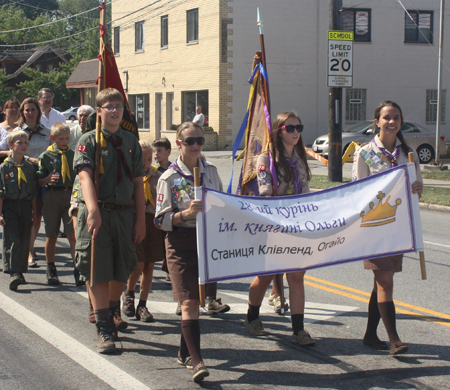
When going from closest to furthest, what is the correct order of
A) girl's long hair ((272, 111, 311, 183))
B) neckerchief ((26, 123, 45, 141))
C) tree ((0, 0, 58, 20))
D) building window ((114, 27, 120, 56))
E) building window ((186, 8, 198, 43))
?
girl's long hair ((272, 111, 311, 183)), neckerchief ((26, 123, 45, 141)), building window ((186, 8, 198, 43)), building window ((114, 27, 120, 56)), tree ((0, 0, 58, 20))

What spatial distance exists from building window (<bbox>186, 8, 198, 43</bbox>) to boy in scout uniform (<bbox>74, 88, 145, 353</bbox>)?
25.9 m

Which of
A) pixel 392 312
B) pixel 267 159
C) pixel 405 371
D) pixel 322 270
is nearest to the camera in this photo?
pixel 405 371

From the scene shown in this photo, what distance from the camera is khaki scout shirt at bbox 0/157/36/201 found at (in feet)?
22.6

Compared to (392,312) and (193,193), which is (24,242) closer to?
(193,193)

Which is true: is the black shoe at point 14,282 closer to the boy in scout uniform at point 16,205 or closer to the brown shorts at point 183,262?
the boy in scout uniform at point 16,205

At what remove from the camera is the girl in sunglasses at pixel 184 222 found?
169 inches

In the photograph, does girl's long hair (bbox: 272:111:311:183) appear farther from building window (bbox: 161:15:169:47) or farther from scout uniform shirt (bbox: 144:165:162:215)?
building window (bbox: 161:15:169:47)

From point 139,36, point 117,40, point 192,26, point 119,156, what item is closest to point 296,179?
point 119,156

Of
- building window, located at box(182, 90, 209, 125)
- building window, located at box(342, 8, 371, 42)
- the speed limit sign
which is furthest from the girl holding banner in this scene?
building window, located at box(342, 8, 371, 42)

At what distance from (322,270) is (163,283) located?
2.09 metres

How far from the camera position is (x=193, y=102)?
3056cm

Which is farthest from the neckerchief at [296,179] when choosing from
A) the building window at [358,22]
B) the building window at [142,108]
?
the building window at [142,108]

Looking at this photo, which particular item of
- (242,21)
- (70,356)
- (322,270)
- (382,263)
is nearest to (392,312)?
(382,263)

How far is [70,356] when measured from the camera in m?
4.64
